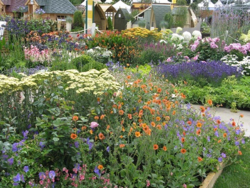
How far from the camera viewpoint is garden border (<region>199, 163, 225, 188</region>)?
3158mm

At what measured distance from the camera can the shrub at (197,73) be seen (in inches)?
283

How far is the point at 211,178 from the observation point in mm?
3283

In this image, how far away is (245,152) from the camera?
4254mm

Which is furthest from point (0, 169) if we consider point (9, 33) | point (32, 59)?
point (9, 33)

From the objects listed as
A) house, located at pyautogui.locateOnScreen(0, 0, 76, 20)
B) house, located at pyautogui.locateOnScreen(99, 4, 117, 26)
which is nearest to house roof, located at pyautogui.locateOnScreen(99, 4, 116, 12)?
house, located at pyautogui.locateOnScreen(99, 4, 117, 26)

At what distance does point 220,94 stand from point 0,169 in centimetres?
497

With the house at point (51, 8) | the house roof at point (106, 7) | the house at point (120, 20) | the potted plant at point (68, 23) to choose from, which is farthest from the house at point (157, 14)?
the potted plant at point (68, 23)

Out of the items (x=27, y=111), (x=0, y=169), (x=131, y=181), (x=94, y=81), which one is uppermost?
(x=94, y=81)

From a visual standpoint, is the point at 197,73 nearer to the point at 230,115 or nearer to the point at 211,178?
the point at 230,115

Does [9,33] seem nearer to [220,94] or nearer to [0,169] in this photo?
[220,94]

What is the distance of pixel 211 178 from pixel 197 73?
4.33 meters

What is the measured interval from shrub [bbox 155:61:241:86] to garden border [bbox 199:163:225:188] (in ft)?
11.9

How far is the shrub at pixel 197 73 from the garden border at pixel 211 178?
3641 millimetres

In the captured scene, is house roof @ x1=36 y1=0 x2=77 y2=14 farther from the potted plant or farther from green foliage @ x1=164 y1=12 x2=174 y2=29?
green foliage @ x1=164 y1=12 x2=174 y2=29
